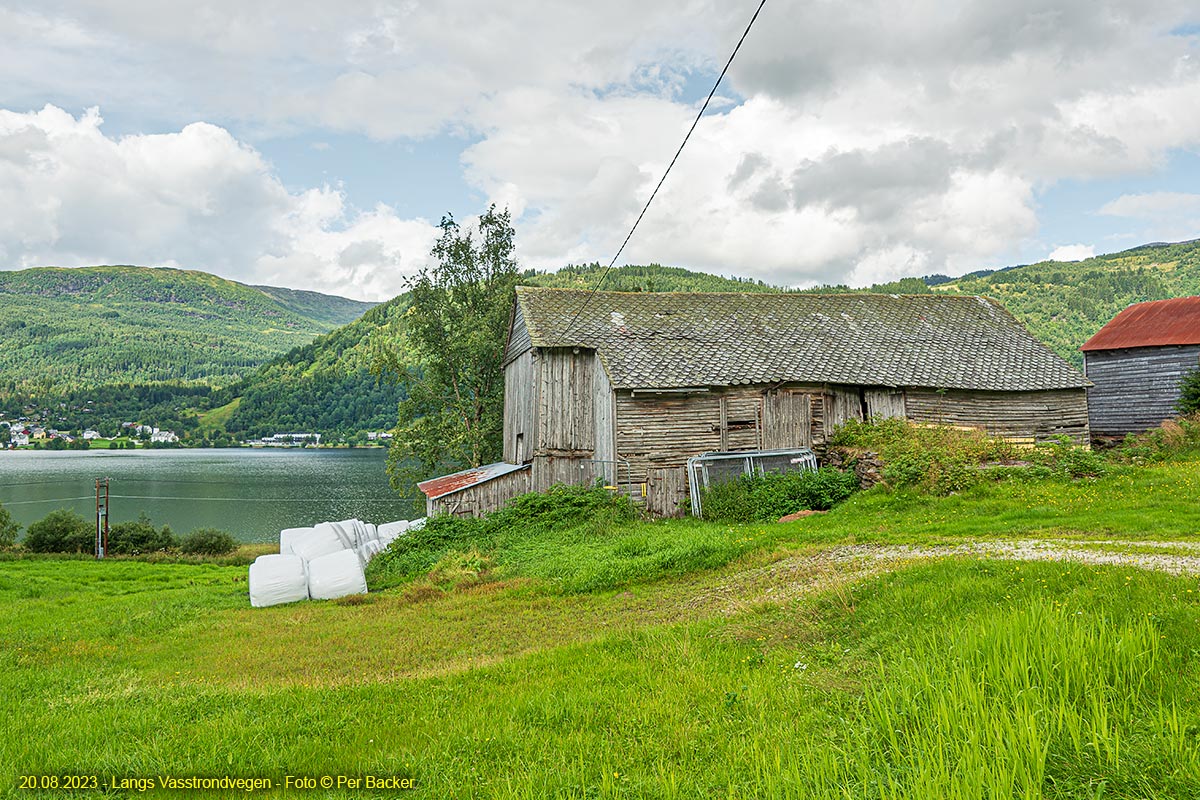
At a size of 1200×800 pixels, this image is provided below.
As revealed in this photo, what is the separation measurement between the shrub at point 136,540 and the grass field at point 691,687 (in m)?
29.9

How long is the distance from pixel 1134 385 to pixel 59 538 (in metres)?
57.3

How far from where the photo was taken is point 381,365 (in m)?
34.7

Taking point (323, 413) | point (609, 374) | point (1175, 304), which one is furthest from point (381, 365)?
point (323, 413)

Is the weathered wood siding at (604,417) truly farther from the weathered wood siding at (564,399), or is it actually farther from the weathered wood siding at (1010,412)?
the weathered wood siding at (1010,412)

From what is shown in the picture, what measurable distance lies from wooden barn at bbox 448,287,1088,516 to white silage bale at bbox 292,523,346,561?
344 centimetres

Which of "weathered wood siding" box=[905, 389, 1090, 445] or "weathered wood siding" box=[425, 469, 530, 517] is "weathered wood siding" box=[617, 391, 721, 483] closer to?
"weathered wood siding" box=[425, 469, 530, 517]

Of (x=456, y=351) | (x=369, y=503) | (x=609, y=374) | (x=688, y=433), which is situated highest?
(x=456, y=351)

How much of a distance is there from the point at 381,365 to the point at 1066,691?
33680mm

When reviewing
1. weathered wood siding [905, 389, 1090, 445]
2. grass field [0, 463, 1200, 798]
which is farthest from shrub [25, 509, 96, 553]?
weathered wood siding [905, 389, 1090, 445]

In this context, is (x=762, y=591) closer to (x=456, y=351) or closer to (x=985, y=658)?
(x=985, y=658)

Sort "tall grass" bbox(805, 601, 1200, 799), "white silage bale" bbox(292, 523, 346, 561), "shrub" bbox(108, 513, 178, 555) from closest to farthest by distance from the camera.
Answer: "tall grass" bbox(805, 601, 1200, 799), "white silage bale" bbox(292, 523, 346, 561), "shrub" bbox(108, 513, 178, 555)

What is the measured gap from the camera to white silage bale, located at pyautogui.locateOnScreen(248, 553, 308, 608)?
17.6m

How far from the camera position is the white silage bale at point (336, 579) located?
18.0 meters

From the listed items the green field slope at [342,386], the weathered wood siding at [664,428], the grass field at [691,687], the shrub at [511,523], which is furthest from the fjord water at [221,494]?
the green field slope at [342,386]
